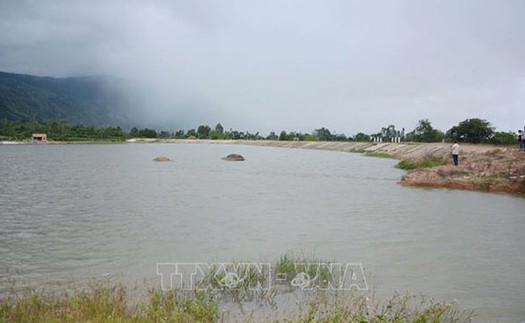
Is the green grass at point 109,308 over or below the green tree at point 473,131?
below

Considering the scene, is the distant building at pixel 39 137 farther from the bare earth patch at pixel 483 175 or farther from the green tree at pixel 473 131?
the bare earth patch at pixel 483 175

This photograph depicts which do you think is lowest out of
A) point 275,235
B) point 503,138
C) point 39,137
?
point 275,235

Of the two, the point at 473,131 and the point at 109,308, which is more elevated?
the point at 473,131

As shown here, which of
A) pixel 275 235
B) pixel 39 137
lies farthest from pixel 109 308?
pixel 39 137

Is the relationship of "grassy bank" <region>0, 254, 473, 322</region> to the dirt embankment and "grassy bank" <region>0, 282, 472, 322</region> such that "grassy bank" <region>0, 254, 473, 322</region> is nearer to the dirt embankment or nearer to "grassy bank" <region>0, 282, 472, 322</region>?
"grassy bank" <region>0, 282, 472, 322</region>

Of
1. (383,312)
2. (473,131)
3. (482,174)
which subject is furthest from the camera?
(473,131)

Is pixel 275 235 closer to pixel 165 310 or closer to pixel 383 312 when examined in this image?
pixel 383 312

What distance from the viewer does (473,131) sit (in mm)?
77500

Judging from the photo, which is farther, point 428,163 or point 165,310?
point 428,163

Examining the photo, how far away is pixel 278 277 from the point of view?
1184 centimetres

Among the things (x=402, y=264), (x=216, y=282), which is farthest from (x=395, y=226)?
(x=216, y=282)

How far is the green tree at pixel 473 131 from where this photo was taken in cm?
7631

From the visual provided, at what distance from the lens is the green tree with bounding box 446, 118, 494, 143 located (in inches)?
3004

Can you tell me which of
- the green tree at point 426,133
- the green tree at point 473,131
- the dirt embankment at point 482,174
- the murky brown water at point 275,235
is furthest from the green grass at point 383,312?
the green tree at point 426,133
